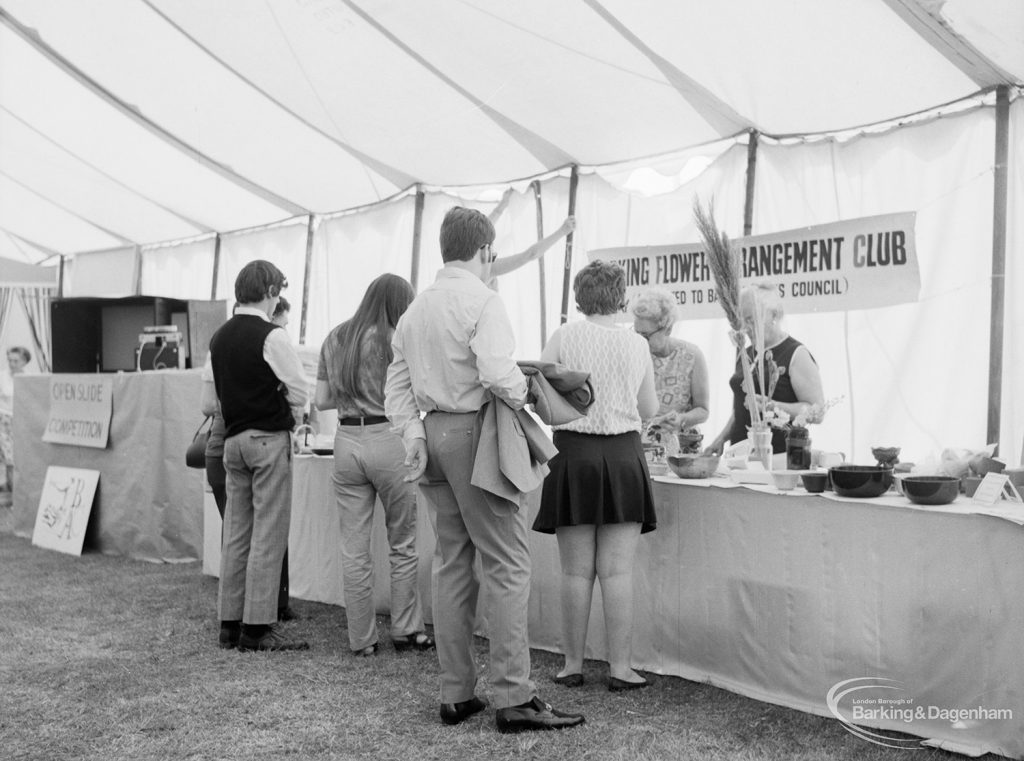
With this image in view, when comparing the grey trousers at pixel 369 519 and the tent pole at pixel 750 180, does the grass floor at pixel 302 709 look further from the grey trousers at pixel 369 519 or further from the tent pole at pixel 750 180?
the tent pole at pixel 750 180

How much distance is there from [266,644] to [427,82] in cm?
317

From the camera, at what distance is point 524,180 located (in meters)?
6.15

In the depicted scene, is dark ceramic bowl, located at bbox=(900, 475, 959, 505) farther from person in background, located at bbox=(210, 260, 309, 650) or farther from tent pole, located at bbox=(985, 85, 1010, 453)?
person in background, located at bbox=(210, 260, 309, 650)

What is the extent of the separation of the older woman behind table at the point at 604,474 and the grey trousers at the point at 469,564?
0.33 meters

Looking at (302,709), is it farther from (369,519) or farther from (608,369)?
(608,369)

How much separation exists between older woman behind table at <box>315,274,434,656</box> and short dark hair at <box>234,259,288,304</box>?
0.27 m

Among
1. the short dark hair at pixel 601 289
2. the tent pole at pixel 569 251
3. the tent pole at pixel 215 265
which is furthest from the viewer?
the tent pole at pixel 215 265

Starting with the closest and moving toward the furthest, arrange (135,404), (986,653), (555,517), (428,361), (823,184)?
(986,653) → (428,361) → (555,517) → (823,184) → (135,404)

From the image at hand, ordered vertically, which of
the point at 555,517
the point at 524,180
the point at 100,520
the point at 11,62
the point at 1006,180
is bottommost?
the point at 100,520

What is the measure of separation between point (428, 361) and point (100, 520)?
3.93 m

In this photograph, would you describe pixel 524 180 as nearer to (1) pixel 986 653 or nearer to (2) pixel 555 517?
(2) pixel 555 517

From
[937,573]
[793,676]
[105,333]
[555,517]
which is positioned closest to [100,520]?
[105,333]

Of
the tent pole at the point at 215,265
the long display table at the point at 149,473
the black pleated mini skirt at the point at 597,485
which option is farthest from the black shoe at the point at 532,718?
the tent pole at the point at 215,265

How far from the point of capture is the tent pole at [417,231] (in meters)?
6.85
